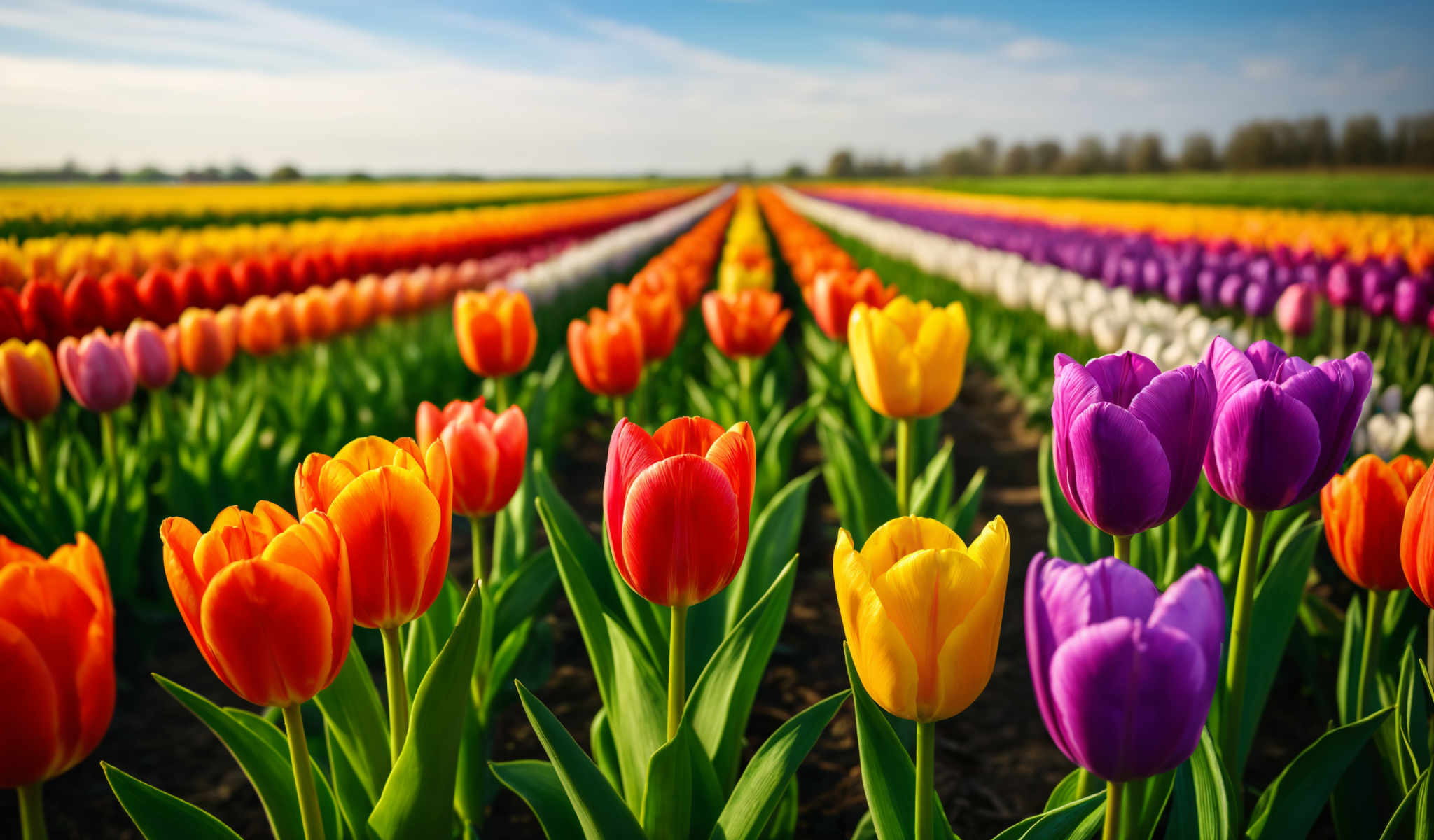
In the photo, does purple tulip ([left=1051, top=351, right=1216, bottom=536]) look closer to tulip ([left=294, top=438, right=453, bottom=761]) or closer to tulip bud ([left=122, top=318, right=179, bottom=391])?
tulip ([left=294, top=438, right=453, bottom=761])

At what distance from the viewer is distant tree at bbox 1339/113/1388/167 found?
59.8 m

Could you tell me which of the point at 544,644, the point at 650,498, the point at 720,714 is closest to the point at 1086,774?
the point at 720,714

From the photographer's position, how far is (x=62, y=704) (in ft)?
3.07

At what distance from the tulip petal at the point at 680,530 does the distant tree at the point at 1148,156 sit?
8886 cm

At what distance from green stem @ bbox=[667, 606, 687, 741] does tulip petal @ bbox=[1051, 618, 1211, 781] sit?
0.55 meters

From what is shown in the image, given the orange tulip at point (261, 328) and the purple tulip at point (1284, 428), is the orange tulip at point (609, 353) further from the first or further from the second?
the orange tulip at point (261, 328)

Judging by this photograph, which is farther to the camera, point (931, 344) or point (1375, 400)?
point (1375, 400)

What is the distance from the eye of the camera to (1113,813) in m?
0.92

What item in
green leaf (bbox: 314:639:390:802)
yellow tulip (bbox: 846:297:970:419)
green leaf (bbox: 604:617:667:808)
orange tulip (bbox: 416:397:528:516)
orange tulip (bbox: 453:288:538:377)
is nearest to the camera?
green leaf (bbox: 314:639:390:802)

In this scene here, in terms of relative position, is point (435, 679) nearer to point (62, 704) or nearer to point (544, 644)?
point (62, 704)

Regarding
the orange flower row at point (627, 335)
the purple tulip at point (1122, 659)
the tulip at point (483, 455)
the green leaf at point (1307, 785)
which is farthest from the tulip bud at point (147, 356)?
the green leaf at point (1307, 785)

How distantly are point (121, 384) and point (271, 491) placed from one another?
1.97 feet

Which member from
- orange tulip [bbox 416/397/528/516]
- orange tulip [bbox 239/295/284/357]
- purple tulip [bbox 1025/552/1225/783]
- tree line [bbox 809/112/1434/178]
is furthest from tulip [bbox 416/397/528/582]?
tree line [bbox 809/112/1434/178]

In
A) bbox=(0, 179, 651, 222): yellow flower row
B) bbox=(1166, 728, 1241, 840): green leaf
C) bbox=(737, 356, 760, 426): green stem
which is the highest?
bbox=(0, 179, 651, 222): yellow flower row
